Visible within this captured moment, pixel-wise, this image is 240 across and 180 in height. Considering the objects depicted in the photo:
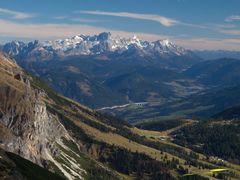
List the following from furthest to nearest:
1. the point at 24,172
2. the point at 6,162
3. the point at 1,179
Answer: the point at 24,172
the point at 6,162
the point at 1,179

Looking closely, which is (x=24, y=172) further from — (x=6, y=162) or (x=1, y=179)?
(x=1, y=179)

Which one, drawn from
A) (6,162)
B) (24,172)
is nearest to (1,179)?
(6,162)

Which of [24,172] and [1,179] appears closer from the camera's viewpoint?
[1,179]

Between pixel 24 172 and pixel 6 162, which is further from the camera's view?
pixel 24 172

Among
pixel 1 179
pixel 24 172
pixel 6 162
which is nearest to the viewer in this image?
pixel 1 179

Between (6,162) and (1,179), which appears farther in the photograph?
(6,162)
